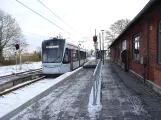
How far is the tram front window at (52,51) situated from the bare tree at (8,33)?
23.7 meters

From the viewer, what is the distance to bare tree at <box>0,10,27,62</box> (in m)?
36.9

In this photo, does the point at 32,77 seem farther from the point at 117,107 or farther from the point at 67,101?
the point at 117,107

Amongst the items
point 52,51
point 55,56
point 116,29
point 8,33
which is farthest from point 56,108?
point 116,29

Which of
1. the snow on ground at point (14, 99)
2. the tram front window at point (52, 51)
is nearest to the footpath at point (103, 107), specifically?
the snow on ground at point (14, 99)

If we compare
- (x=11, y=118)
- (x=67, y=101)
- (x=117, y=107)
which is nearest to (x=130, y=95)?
(x=117, y=107)

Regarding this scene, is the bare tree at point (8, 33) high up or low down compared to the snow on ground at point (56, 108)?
up

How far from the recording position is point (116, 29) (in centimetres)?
5972

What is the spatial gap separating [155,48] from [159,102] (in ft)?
8.83

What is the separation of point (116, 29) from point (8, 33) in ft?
112

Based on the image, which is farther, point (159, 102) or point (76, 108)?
point (159, 102)

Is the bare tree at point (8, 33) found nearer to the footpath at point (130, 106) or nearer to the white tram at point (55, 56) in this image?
the white tram at point (55, 56)

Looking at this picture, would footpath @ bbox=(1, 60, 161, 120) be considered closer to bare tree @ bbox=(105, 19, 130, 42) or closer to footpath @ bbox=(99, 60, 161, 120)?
footpath @ bbox=(99, 60, 161, 120)

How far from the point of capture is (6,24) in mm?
38562

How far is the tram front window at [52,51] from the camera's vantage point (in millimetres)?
14784
